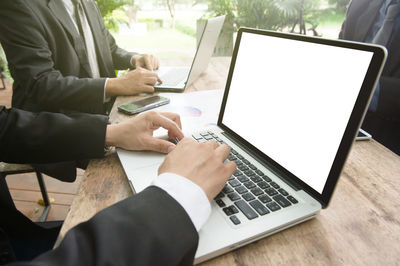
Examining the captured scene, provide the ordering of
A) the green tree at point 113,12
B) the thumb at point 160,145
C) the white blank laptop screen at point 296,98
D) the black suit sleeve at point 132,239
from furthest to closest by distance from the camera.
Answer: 1. the green tree at point 113,12
2. the thumb at point 160,145
3. the white blank laptop screen at point 296,98
4. the black suit sleeve at point 132,239

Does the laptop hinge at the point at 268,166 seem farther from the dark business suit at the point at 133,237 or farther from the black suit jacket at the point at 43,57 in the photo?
the black suit jacket at the point at 43,57

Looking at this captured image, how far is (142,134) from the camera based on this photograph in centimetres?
63

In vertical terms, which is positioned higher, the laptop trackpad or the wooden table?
the wooden table

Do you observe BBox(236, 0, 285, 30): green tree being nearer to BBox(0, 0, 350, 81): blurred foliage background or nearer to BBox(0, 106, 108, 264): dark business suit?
BBox(0, 0, 350, 81): blurred foliage background

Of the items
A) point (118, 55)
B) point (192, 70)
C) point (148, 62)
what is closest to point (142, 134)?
point (192, 70)

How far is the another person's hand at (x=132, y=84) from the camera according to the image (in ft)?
3.41

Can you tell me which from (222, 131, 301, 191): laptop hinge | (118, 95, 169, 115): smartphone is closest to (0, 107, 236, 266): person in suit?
(222, 131, 301, 191): laptop hinge

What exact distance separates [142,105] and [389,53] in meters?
1.21

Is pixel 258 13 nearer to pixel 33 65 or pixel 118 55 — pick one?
pixel 118 55

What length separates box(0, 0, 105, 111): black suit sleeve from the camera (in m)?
0.99

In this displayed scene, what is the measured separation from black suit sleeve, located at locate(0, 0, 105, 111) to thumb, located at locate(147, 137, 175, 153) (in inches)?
20.2

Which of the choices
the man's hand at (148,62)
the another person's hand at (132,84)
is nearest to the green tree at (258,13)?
the man's hand at (148,62)

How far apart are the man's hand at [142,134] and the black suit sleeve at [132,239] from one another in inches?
10.3

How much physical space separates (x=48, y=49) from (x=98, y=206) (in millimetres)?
904
